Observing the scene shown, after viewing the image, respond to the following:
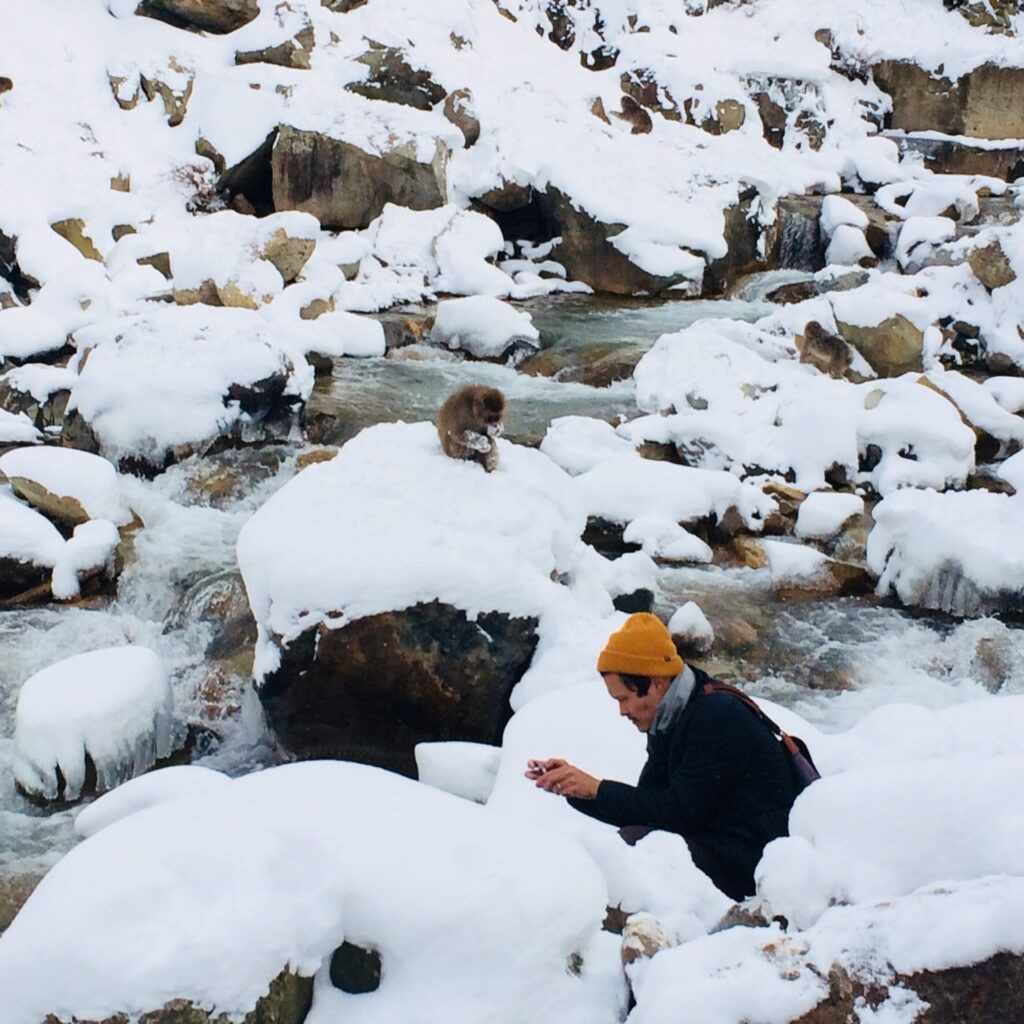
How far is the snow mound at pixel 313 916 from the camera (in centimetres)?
220

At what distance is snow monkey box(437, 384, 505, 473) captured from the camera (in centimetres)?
559

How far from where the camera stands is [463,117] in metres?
16.8

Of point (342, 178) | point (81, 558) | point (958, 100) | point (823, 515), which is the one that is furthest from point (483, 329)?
point (958, 100)

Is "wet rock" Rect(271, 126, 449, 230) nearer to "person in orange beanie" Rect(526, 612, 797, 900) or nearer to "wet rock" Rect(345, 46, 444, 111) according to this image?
"wet rock" Rect(345, 46, 444, 111)

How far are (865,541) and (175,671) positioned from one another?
4851mm

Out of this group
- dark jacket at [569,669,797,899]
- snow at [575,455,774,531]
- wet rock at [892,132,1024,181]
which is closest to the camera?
dark jacket at [569,669,797,899]

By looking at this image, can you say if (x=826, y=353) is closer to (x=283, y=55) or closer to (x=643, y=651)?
(x=643, y=651)

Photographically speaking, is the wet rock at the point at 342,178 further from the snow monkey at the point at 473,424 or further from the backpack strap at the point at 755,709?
the backpack strap at the point at 755,709

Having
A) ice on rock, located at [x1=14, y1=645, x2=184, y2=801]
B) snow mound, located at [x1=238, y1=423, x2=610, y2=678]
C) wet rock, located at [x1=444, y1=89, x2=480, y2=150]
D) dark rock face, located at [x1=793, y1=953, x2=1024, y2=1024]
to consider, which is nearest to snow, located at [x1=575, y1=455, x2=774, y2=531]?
snow mound, located at [x1=238, y1=423, x2=610, y2=678]

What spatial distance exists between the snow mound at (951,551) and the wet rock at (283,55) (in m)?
13.6

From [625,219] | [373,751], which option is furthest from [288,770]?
[625,219]

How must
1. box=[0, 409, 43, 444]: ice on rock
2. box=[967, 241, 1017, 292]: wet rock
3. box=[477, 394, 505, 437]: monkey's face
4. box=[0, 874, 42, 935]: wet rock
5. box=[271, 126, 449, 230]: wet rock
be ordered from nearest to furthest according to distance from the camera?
box=[0, 874, 42, 935]: wet rock
box=[477, 394, 505, 437]: monkey's face
box=[0, 409, 43, 444]: ice on rock
box=[967, 241, 1017, 292]: wet rock
box=[271, 126, 449, 230]: wet rock

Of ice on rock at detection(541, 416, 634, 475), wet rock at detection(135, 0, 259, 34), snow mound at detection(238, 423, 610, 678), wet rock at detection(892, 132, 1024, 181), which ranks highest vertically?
wet rock at detection(135, 0, 259, 34)

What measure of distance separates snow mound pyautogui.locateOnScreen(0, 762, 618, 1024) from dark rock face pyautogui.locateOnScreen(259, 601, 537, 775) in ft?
7.16
